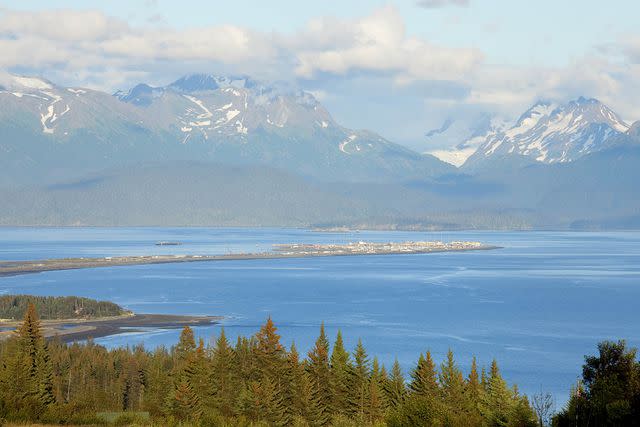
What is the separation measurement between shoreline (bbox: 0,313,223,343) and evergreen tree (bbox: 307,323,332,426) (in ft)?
198

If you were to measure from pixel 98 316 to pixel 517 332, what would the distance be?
58.5 metres

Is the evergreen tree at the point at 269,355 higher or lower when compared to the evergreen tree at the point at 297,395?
higher

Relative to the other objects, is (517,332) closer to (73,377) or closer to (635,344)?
(635,344)

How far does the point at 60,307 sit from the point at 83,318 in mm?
4152

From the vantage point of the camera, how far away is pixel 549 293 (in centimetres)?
19225

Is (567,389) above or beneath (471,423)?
beneath

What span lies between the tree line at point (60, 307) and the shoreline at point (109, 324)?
2.19m

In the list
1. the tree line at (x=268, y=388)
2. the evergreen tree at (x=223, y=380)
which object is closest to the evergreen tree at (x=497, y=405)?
the tree line at (x=268, y=388)

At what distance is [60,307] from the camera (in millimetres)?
148875

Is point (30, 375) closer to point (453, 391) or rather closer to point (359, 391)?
point (359, 391)

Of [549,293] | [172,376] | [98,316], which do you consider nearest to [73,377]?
[172,376]

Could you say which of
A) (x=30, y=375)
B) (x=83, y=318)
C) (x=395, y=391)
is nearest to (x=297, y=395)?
(x=395, y=391)

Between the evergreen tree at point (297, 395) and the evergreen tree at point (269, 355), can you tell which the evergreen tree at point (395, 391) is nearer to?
the evergreen tree at point (297, 395)

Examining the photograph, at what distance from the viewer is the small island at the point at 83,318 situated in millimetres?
134000
